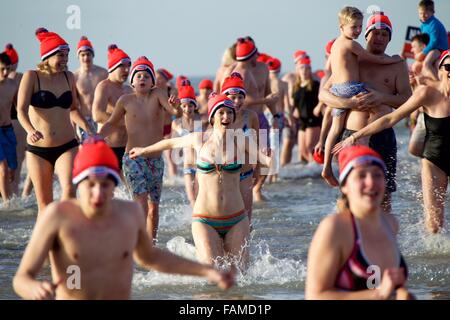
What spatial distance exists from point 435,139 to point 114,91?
3963mm

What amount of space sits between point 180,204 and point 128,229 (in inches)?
374

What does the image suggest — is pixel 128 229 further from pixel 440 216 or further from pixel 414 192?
pixel 414 192

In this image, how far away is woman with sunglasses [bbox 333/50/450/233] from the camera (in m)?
8.46

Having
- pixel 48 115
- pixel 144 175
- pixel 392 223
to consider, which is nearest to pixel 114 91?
pixel 144 175

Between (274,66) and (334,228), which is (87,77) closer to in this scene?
(274,66)

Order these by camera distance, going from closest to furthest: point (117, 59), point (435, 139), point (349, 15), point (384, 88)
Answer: point (349, 15) → point (384, 88) → point (435, 139) → point (117, 59)

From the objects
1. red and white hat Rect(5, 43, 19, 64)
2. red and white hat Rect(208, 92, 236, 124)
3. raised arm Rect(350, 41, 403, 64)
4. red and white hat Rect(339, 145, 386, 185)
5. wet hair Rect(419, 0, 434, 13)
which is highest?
wet hair Rect(419, 0, 434, 13)

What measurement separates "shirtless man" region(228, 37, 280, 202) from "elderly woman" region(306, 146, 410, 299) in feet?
23.9

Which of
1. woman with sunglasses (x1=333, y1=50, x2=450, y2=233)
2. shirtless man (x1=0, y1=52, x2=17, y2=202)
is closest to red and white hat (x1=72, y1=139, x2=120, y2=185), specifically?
woman with sunglasses (x1=333, y1=50, x2=450, y2=233)

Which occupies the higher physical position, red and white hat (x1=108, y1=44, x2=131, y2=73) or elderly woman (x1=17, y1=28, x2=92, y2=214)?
red and white hat (x1=108, y1=44, x2=131, y2=73)

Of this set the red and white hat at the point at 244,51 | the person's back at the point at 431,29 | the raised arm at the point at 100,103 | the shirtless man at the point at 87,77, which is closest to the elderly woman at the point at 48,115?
the raised arm at the point at 100,103

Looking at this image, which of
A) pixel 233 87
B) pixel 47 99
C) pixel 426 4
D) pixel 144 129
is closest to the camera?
pixel 47 99

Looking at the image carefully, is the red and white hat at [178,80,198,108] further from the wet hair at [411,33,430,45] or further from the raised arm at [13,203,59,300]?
the raised arm at [13,203,59,300]

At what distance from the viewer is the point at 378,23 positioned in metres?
8.71
